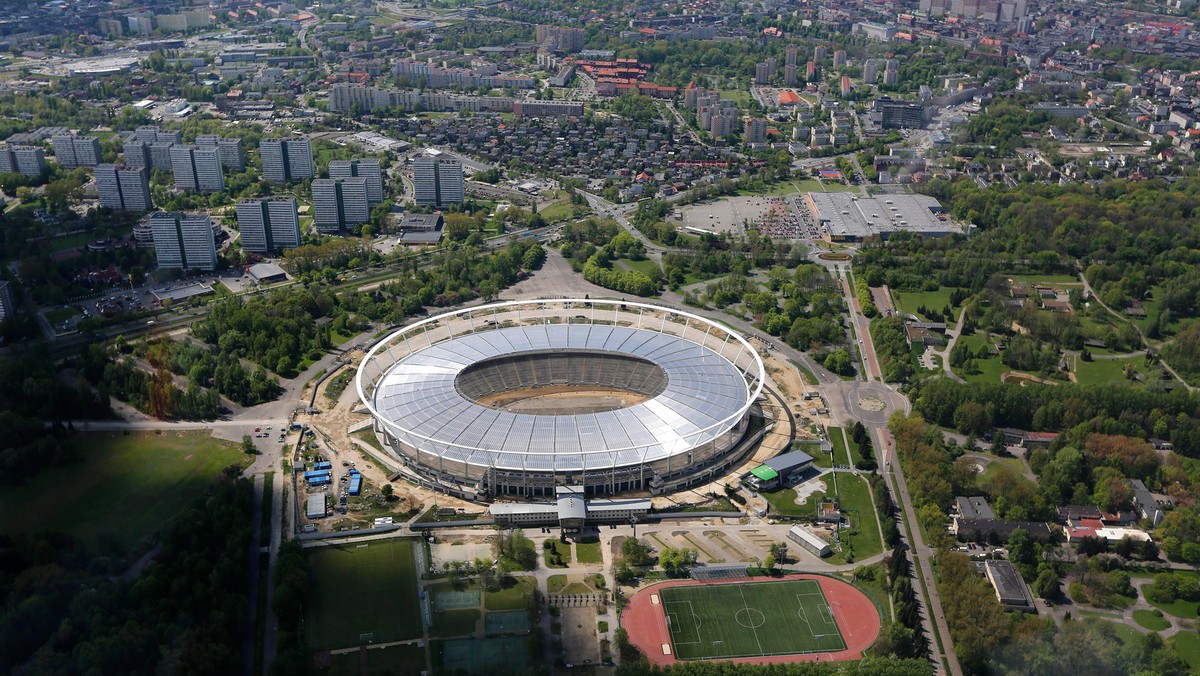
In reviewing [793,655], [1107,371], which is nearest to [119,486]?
[793,655]

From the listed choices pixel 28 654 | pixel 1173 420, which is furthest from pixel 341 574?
pixel 1173 420

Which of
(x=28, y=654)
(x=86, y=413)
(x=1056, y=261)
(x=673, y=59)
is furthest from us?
(x=673, y=59)

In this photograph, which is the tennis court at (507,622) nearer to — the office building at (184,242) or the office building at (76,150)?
the office building at (184,242)

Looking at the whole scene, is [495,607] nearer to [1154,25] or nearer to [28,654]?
[28,654]

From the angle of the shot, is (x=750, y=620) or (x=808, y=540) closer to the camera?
(x=750, y=620)

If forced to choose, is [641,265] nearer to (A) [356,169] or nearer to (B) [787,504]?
(A) [356,169]

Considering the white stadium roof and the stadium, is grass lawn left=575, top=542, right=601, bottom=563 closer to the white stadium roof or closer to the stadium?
the stadium

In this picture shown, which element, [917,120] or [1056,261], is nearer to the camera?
[1056,261]
